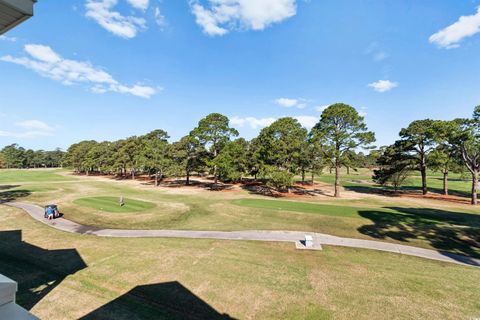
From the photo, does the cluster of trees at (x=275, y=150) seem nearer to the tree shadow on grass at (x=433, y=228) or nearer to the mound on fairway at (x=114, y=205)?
the tree shadow on grass at (x=433, y=228)

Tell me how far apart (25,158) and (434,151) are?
17601cm

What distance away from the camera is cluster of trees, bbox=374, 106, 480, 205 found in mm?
27203

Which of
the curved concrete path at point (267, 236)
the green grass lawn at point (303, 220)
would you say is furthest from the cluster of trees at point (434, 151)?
the curved concrete path at point (267, 236)

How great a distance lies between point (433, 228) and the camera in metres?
17.0

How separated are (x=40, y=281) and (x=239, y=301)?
8.35 m

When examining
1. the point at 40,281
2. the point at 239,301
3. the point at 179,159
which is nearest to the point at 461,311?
the point at 239,301

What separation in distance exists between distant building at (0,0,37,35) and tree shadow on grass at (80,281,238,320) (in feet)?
26.6

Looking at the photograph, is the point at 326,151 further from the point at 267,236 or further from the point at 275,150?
the point at 267,236

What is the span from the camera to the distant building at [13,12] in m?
2.94

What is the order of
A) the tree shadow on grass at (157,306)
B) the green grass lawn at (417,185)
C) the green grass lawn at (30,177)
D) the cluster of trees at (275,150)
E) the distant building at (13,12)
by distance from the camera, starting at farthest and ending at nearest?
the green grass lawn at (30,177) → the green grass lawn at (417,185) → the cluster of trees at (275,150) → the tree shadow on grass at (157,306) → the distant building at (13,12)

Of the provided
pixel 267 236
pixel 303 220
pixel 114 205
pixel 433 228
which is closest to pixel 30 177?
pixel 114 205

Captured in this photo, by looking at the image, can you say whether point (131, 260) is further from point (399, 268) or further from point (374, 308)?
point (399, 268)

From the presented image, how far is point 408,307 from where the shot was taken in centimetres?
780

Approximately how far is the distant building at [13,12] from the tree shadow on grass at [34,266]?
29.7 feet
